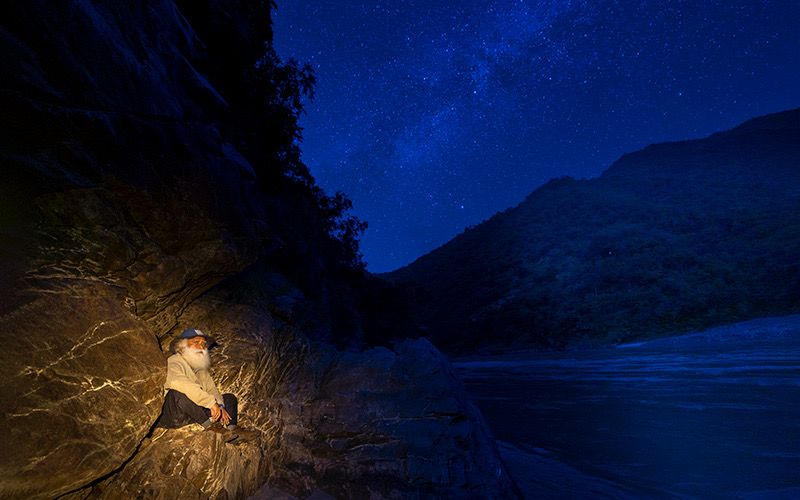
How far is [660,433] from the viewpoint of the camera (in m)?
7.20

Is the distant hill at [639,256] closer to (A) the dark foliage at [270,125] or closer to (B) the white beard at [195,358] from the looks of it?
(A) the dark foliage at [270,125]

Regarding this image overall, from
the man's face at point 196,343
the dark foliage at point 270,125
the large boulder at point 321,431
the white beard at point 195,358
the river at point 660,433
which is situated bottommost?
the river at point 660,433

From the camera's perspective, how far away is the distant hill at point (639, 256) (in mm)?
33062

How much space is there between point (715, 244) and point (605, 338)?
22.0 meters

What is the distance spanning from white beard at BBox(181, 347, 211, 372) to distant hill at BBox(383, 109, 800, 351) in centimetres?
2291

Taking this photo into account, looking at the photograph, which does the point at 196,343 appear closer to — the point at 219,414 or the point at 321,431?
the point at 219,414

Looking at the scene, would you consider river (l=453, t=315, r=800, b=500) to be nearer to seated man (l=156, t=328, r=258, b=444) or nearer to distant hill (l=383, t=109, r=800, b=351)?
seated man (l=156, t=328, r=258, b=444)

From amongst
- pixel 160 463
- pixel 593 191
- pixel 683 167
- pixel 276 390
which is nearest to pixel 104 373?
pixel 160 463

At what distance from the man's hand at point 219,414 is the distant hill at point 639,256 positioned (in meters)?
23.0

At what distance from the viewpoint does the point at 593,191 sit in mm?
64750

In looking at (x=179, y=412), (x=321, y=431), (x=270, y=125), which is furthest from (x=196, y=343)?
(x=270, y=125)

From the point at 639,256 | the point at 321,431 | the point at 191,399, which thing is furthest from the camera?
the point at 639,256

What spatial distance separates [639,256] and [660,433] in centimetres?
→ 4532

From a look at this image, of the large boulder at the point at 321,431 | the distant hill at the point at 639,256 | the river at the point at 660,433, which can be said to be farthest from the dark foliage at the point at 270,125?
the distant hill at the point at 639,256
